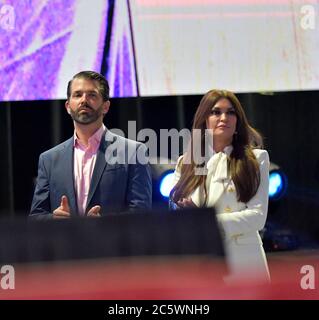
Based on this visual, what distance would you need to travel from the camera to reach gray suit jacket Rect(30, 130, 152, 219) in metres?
2.98

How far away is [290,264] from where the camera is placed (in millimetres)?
3023

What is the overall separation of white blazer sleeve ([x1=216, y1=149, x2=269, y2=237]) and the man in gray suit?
1.28 feet

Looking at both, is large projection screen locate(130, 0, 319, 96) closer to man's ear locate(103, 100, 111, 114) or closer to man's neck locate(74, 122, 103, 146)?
man's ear locate(103, 100, 111, 114)

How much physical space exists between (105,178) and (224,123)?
2.00 feet

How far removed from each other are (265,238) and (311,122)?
58 centimetres

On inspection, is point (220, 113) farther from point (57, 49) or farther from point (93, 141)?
point (57, 49)

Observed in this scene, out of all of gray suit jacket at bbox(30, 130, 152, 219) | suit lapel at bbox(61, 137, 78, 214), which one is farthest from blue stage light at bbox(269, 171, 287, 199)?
suit lapel at bbox(61, 137, 78, 214)

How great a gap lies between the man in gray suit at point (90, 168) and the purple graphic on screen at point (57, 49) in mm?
70

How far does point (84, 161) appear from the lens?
3.04 m

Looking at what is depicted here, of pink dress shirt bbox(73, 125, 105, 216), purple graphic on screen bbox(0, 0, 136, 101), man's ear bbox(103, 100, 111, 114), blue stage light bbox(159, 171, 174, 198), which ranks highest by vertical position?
purple graphic on screen bbox(0, 0, 136, 101)
